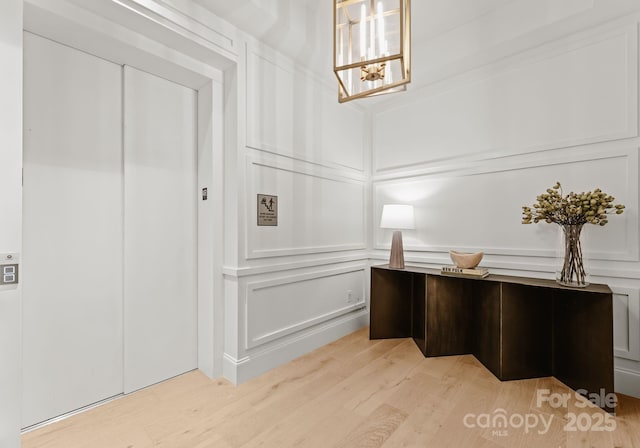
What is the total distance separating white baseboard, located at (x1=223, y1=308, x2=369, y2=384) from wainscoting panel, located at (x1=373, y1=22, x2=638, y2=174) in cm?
177

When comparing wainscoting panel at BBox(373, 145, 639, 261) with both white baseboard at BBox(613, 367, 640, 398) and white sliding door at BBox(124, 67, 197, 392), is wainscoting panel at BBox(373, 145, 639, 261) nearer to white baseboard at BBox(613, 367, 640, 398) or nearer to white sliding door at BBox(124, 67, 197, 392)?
white baseboard at BBox(613, 367, 640, 398)

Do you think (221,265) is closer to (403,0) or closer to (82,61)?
(82,61)

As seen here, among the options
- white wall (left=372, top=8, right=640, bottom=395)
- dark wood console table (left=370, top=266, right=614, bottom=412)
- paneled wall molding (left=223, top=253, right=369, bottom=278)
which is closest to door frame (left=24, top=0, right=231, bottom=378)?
paneled wall molding (left=223, top=253, right=369, bottom=278)

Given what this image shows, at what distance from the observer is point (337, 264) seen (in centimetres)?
316

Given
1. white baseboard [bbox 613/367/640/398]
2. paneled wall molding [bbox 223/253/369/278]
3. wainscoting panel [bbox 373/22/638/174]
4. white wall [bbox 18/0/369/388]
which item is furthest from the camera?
paneled wall molding [bbox 223/253/369/278]

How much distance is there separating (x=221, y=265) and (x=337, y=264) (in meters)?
1.24

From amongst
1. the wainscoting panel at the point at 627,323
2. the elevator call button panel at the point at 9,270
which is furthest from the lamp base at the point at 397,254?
the elevator call button panel at the point at 9,270

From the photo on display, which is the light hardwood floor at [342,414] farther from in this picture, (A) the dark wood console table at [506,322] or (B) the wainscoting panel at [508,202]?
(B) the wainscoting panel at [508,202]

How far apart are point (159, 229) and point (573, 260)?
2.90 meters

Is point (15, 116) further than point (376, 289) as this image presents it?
Answer: No

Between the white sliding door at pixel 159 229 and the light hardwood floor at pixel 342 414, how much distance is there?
0.80 feet

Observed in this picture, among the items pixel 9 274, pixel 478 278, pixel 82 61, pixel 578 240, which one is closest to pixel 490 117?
pixel 578 240

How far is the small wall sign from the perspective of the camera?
2.42 metres

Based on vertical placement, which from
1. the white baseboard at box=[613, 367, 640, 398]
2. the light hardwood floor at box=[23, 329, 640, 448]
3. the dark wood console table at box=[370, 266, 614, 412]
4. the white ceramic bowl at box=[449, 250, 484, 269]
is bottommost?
the light hardwood floor at box=[23, 329, 640, 448]
